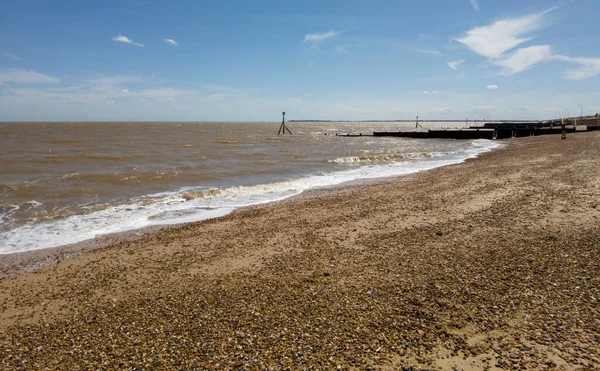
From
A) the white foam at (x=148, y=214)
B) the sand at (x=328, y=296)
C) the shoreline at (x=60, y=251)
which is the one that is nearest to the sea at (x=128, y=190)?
the white foam at (x=148, y=214)

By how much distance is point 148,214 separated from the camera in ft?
34.8

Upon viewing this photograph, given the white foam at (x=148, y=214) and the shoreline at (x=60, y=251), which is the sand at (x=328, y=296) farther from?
the white foam at (x=148, y=214)

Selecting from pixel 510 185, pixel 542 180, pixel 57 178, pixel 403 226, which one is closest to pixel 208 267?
pixel 403 226

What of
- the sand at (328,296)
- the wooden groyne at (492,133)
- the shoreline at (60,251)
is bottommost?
the shoreline at (60,251)

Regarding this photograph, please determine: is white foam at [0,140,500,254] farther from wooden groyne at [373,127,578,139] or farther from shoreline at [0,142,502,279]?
wooden groyne at [373,127,578,139]

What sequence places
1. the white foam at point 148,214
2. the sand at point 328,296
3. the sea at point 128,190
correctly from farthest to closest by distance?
the sea at point 128,190
the white foam at point 148,214
the sand at point 328,296

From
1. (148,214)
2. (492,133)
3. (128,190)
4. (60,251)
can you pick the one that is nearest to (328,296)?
(60,251)

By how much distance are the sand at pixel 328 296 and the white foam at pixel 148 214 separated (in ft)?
3.98

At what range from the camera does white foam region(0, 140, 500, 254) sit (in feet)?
27.4

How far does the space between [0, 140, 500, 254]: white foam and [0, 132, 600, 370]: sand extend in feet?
3.98

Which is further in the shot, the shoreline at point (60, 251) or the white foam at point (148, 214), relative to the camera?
the white foam at point (148, 214)

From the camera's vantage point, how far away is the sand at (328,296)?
3480 mm

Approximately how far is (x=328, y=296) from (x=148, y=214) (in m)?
7.86

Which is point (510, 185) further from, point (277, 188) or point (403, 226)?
point (277, 188)
